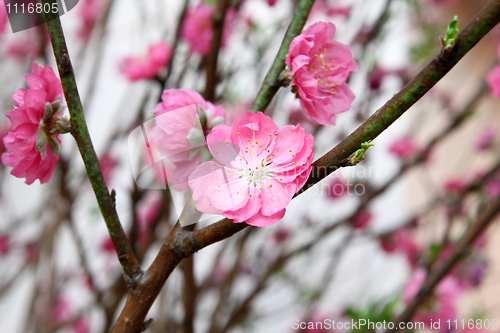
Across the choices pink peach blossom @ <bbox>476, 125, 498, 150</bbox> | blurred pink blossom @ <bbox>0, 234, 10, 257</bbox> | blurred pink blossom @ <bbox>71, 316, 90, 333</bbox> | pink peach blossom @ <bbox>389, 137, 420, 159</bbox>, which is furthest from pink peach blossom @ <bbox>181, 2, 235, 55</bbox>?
blurred pink blossom @ <bbox>71, 316, 90, 333</bbox>

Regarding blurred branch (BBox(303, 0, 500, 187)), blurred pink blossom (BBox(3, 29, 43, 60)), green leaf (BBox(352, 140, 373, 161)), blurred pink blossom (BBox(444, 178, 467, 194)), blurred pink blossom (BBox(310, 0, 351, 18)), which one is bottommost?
blurred pink blossom (BBox(444, 178, 467, 194))

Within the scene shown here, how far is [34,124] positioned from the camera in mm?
307

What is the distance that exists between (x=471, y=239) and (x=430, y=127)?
2.33 m

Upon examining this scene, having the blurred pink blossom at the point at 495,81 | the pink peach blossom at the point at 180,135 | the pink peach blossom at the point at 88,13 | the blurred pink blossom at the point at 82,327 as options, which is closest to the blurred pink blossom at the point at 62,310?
the blurred pink blossom at the point at 82,327

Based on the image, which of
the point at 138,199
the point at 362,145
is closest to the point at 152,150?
the point at 362,145

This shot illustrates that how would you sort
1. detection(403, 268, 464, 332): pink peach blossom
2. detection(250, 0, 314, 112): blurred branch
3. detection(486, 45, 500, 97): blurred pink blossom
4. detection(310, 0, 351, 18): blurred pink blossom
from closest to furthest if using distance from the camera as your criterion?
detection(250, 0, 314, 112): blurred branch → detection(486, 45, 500, 97): blurred pink blossom → detection(403, 268, 464, 332): pink peach blossom → detection(310, 0, 351, 18): blurred pink blossom

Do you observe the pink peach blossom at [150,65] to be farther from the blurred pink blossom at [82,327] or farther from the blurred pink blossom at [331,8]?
the blurred pink blossom at [82,327]

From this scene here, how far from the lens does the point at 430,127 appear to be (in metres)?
2.61

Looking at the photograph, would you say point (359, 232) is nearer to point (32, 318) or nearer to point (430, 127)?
point (32, 318)

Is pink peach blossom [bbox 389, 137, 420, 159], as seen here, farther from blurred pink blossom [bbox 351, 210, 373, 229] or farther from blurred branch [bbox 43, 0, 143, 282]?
blurred branch [bbox 43, 0, 143, 282]

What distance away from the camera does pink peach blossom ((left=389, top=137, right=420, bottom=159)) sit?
4.55 feet

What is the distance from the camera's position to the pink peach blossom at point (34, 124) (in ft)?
0.98

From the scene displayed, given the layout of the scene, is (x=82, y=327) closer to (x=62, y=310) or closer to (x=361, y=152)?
(x=62, y=310)

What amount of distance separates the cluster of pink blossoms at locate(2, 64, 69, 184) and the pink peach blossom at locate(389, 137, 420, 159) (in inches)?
52.6
